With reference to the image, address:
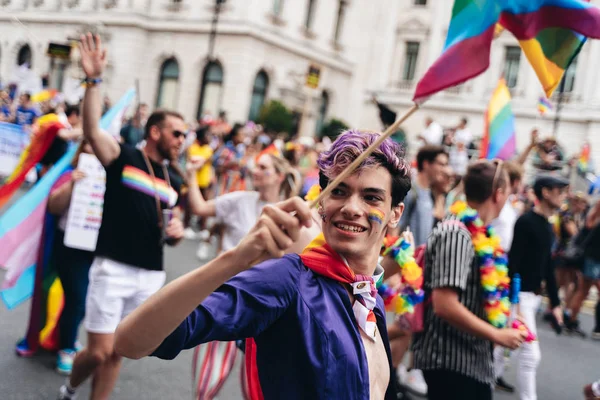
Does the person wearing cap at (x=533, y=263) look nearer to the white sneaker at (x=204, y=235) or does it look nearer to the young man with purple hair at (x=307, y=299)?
the young man with purple hair at (x=307, y=299)

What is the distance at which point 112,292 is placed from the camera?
12.0 feet

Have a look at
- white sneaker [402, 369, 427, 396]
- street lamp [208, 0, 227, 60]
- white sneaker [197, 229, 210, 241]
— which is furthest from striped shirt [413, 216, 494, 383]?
street lamp [208, 0, 227, 60]

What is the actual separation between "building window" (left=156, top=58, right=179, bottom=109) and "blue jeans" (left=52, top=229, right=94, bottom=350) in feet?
86.5

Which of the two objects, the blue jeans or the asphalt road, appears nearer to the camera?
the asphalt road

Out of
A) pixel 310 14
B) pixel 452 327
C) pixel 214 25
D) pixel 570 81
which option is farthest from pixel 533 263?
pixel 310 14

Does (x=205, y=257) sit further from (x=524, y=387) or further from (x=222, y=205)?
(x=524, y=387)

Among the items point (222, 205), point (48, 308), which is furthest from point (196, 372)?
point (48, 308)

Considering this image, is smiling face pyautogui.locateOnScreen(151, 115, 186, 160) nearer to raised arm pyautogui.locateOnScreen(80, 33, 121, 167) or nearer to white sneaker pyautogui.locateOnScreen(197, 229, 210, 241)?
raised arm pyautogui.locateOnScreen(80, 33, 121, 167)

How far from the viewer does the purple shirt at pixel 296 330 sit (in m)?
1.57

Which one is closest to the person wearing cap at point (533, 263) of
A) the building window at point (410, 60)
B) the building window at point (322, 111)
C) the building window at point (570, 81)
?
the building window at point (570, 81)

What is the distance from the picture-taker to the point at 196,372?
409 cm

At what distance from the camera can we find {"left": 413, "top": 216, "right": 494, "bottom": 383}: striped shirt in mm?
2975

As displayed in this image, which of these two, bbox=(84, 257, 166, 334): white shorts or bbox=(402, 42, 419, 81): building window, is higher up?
bbox=(402, 42, 419, 81): building window

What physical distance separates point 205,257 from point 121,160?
5548 millimetres
